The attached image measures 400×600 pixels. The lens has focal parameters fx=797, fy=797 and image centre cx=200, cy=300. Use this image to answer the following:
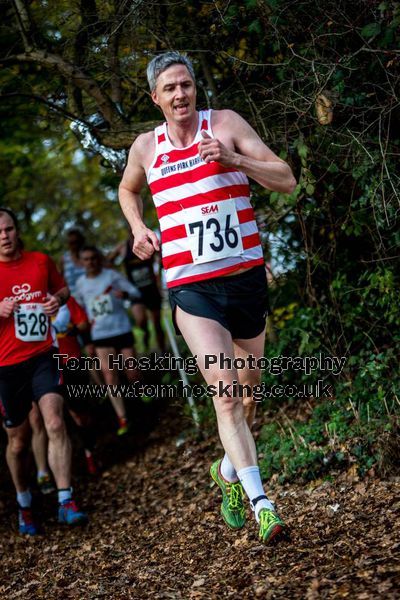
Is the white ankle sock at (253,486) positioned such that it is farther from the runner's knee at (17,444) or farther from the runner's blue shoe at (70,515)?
the runner's knee at (17,444)

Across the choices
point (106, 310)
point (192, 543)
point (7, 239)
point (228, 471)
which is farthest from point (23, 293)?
point (106, 310)

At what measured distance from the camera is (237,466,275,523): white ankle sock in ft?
12.4

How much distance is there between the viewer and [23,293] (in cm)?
607

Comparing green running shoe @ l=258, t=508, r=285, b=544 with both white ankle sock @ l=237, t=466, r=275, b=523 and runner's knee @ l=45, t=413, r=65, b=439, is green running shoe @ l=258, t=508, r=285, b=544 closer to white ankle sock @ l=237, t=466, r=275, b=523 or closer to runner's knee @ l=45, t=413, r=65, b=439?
white ankle sock @ l=237, t=466, r=275, b=523

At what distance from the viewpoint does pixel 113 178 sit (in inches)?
294

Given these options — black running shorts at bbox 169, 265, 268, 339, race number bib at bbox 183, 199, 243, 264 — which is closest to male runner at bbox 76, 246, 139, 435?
black running shorts at bbox 169, 265, 268, 339

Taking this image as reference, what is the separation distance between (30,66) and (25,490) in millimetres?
3626

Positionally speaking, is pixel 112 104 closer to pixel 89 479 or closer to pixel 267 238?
pixel 267 238

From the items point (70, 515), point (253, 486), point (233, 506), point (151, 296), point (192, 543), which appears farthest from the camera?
point (151, 296)

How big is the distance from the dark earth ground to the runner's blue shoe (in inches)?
4.3

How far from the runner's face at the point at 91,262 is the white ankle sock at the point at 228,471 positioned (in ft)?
16.0

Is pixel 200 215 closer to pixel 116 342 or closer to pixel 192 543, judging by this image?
pixel 192 543

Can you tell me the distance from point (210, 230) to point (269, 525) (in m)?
1.45

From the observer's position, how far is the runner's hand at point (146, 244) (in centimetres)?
393
